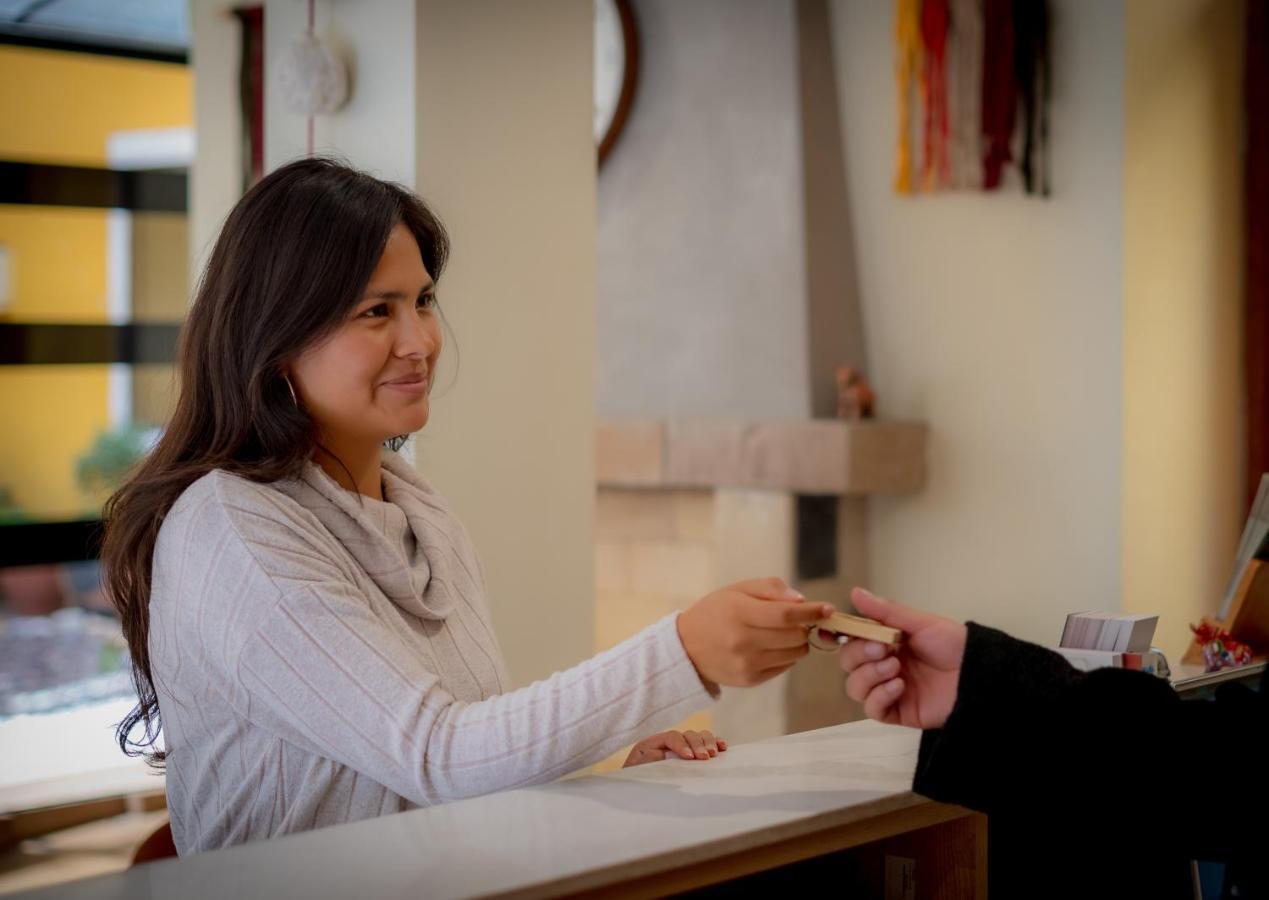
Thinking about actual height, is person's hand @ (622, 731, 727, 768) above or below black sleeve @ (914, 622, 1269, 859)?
below

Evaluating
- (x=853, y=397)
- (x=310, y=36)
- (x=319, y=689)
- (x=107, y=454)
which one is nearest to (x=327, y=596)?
(x=319, y=689)

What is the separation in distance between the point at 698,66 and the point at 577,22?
67.2 inches

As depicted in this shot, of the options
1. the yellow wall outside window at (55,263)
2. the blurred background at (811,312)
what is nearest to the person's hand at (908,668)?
the blurred background at (811,312)

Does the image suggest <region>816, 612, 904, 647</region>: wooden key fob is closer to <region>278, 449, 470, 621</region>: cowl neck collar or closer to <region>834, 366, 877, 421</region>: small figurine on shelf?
Result: <region>278, 449, 470, 621</region>: cowl neck collar

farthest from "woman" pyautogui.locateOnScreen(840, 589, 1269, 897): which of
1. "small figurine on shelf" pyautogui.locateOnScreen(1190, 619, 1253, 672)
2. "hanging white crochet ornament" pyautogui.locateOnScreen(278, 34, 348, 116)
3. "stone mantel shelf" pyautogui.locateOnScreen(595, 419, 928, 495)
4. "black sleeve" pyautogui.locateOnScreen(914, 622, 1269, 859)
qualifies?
"stone mantel shelf" pyautogui.locateOnScreen(595, 419, 928, 495)

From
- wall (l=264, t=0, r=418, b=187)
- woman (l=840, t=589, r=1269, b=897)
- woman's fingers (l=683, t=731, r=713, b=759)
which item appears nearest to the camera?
woman (l=840, t=589, r=1269, b=897)

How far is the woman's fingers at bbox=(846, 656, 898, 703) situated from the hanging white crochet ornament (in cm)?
167

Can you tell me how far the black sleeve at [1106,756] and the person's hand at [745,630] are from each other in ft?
0.52

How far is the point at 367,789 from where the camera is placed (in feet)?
4.59

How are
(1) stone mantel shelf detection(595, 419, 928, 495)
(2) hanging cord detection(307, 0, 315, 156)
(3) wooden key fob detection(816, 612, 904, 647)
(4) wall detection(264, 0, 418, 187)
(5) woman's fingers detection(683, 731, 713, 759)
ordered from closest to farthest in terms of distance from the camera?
1. (3) wooden key fob detection(816, 612, 904, 647)
2. (5) woman's fingers detection(683, 731, 713, 759)
3. (4) wall detection(264, 0, 418, 187)
4. (2) hanging cord detection(307, 0, 315, 156)
5. (1) stone mantel shelf detection(595, 419, 928, 495)

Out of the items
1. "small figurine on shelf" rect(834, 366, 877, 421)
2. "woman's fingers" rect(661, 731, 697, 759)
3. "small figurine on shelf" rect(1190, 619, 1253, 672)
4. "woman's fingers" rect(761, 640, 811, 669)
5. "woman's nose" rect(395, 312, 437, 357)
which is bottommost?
"small figurine on shelf" rect(1190, 619, 1253, 672)

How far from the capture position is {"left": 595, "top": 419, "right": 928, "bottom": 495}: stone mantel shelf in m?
4.05

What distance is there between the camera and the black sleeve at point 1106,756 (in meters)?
1.18

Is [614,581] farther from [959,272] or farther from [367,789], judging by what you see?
[367,789]
